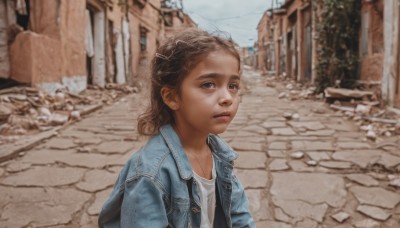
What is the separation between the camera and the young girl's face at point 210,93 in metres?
1.36

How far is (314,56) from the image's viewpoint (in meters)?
11.1

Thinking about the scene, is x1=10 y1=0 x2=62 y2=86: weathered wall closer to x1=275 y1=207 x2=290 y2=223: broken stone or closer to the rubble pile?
x1=275 y1=207 x2=290 y2=223: broken stone

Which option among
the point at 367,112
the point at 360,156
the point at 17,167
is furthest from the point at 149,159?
the point at 367,112

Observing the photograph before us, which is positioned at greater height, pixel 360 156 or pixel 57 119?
pixel 57 119

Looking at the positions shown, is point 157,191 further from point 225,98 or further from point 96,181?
point 96,181

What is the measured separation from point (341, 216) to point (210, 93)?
5.18 feet

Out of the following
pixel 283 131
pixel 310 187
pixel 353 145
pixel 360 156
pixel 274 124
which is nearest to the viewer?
pixel 310 187

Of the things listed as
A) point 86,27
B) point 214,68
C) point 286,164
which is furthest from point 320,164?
point 86,27

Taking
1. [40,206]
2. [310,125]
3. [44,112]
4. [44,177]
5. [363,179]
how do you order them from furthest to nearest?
[44,112] < [310,125] < [44,177] < [363,179] < [40,206]

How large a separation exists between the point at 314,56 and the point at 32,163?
376 inches

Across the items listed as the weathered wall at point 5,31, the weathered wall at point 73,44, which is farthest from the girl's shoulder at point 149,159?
the weathered wall at point 73,44

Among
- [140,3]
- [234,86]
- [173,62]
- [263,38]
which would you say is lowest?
[234,86]

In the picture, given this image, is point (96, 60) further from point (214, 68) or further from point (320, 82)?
point (214, 68)

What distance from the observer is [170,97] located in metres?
1.47
